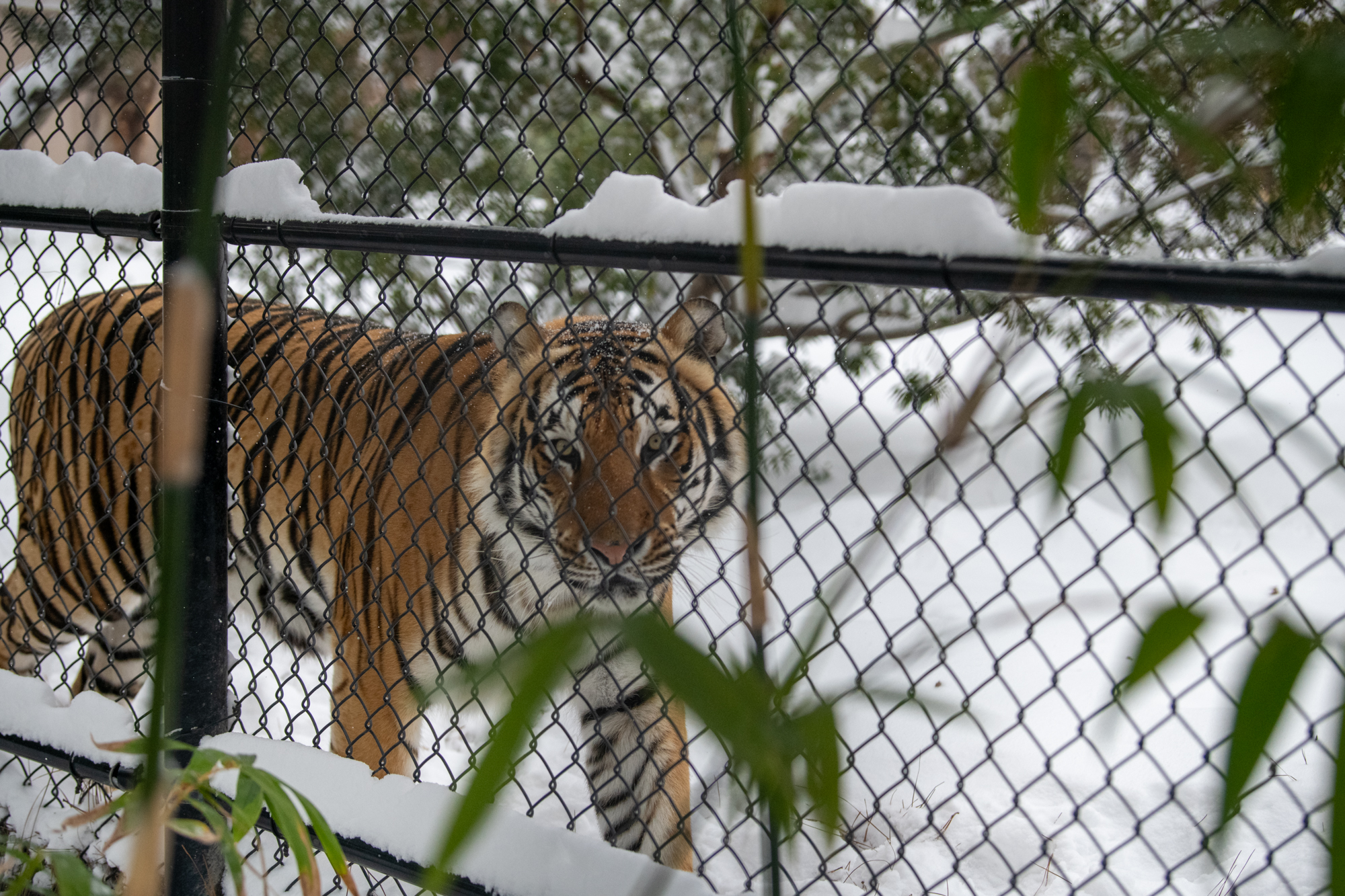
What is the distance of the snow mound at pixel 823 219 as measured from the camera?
109 cm

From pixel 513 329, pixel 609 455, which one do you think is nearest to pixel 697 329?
pixel 609 455

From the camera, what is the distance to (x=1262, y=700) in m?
0.34

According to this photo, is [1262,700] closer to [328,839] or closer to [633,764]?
[328,839]

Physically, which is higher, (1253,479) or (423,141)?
(423,141)

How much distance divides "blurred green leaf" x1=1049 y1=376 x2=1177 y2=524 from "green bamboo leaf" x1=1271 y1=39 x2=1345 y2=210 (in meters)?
0.09

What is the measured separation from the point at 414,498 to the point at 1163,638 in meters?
1.95

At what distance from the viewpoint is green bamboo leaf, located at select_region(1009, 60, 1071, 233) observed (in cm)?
34

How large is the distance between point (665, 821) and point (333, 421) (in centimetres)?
124

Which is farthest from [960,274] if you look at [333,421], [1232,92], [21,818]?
[21,818]

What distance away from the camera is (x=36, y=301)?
6.02 meters

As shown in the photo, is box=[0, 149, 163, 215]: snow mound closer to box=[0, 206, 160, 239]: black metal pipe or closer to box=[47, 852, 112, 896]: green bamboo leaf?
box=[0, 206, 160, 239]: black metal pipe

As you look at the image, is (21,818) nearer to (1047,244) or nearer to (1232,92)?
(1047,244)

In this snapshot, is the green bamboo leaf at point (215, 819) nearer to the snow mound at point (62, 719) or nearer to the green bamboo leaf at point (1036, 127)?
the green bamboo leaf at point (1036, 127)

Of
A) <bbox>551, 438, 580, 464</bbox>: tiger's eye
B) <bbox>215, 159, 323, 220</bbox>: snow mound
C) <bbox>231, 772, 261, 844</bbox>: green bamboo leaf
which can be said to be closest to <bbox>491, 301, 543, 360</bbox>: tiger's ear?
<bbox>551, 438, 580, 464</bbox>: tiger's eye
